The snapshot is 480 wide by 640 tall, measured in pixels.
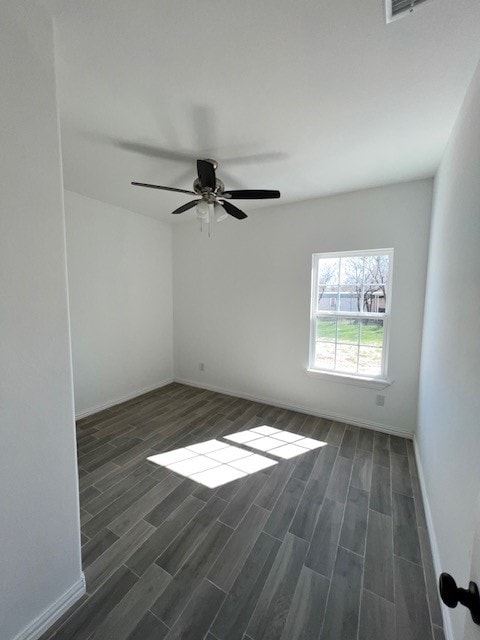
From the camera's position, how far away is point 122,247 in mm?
3484

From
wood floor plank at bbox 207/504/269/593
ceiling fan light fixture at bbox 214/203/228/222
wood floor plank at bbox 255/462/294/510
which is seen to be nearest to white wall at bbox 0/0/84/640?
wood floor plank at bbox 207/504/269/593

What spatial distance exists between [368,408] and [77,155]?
381 cm

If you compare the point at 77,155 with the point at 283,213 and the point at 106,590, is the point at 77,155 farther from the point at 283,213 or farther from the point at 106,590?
the point at 106,590

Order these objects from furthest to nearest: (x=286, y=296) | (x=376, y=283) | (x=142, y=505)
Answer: (x=286, y=296) < (x=376, y=283) < (x=142, y=505)

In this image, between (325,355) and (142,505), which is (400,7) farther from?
(142,505)

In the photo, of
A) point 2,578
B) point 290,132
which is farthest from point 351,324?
point 2,578

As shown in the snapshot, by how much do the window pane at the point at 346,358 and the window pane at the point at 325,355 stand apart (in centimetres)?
6

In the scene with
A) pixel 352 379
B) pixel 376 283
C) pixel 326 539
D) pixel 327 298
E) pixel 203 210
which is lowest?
pixel 326 539

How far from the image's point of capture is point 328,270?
3.11m

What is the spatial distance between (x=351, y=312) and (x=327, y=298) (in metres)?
0.33

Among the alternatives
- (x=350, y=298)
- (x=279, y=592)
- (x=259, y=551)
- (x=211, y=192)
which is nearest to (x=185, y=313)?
(x=211, y=192)

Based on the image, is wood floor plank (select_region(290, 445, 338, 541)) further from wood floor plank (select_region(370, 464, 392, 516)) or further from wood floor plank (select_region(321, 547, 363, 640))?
wood floor plank (select_region(370, 464, 392, 516))

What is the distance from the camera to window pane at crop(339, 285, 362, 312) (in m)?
2.95

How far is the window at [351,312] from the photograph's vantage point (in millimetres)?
2822
